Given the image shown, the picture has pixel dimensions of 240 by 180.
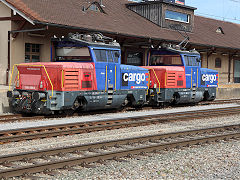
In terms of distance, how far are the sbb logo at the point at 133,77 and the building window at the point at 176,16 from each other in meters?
12.3

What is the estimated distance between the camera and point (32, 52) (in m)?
18.2

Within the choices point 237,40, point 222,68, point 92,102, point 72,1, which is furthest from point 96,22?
point 237,40

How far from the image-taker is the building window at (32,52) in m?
18.0

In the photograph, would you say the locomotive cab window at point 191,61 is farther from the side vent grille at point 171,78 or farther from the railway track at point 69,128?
the railway track at point 69,128

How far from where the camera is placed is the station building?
1727 centimetres

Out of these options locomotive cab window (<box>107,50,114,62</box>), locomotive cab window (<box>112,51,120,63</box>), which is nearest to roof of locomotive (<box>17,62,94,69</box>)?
locomotive cab window (<box>107,50,114,62</box>)

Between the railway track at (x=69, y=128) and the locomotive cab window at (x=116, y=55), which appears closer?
the railway track at (x=69, y=128)

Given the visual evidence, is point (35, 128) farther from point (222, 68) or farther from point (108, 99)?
point (222, 68)

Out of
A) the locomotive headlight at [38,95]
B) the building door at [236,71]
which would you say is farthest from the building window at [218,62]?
the locomotive headlight at [38,95]

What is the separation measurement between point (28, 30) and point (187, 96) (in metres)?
8.54

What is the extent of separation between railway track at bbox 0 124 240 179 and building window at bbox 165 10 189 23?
18412mm

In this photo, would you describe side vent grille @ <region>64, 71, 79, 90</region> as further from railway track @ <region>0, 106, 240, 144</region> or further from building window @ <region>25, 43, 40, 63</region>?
building window @ <region>25, 43, 40, 63</region>

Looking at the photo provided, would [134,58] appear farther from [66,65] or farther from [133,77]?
[66,65]

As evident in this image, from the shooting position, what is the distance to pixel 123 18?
24188 mm
